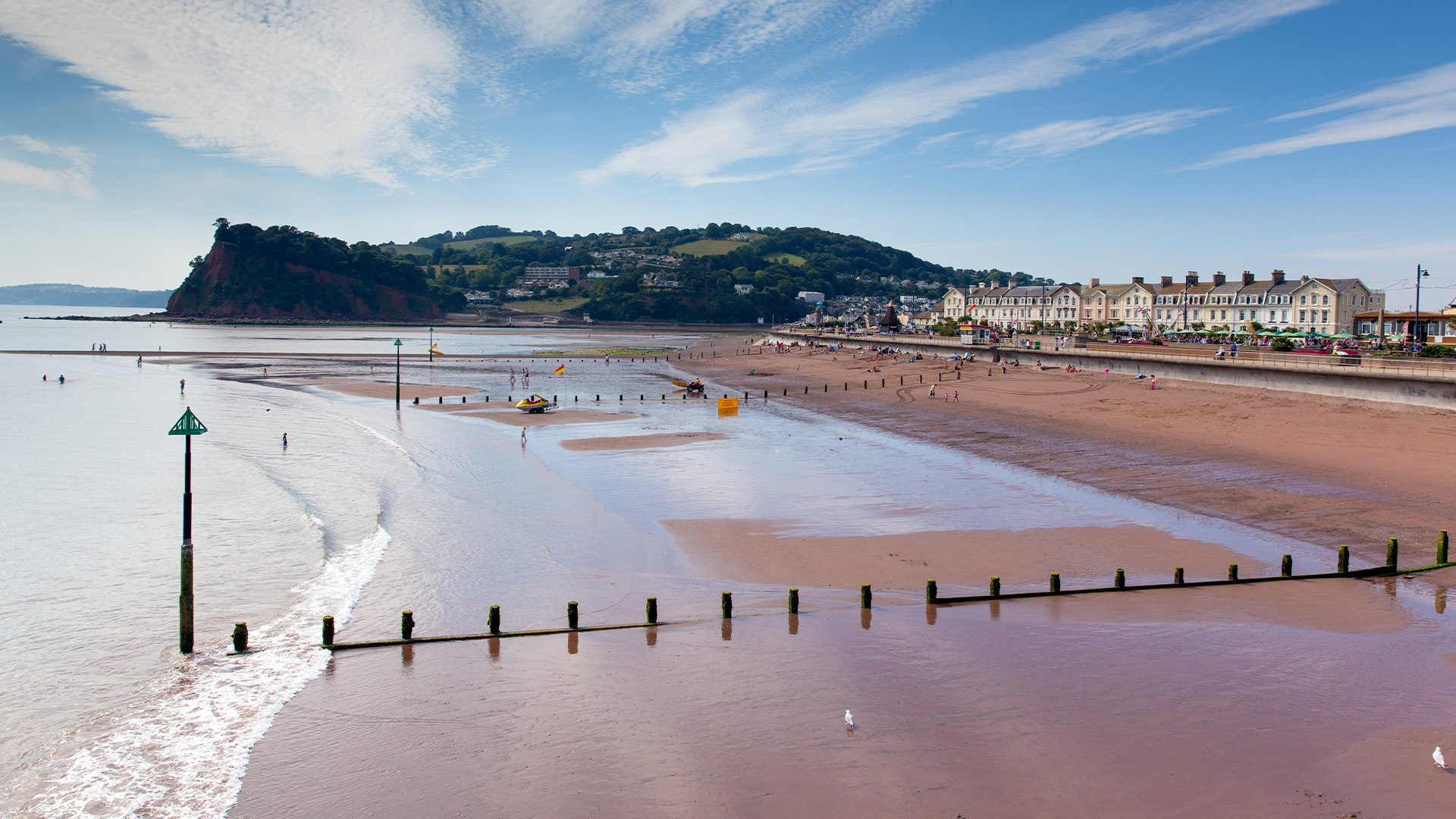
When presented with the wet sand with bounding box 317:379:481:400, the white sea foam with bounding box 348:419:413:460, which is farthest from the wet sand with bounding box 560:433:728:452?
the wet sand with bounding box 317:379:481:400

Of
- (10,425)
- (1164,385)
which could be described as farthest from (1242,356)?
(10,425)

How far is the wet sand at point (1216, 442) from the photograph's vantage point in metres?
21.0

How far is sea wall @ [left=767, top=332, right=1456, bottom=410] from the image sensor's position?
34156 millimetres

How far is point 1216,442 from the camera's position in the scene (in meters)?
32.0

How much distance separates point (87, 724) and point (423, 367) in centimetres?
7316

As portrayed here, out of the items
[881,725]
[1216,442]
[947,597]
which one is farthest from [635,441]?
[881,725]

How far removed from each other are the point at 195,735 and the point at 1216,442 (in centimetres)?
3457

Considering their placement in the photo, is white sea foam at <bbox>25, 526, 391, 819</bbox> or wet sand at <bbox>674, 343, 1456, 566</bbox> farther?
wet sand at <bbox>674, 343, 1456, 566</bbox>

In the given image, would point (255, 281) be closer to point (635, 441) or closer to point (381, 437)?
point (381, 437)

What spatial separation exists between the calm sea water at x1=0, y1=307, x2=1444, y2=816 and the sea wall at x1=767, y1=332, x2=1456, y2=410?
69.3 feet

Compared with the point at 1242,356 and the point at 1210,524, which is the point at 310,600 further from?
the point at 1242,356

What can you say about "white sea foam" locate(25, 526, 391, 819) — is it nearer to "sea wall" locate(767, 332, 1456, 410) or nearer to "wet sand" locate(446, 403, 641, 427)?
"wet sand" locate(446, 403, 641, 427)

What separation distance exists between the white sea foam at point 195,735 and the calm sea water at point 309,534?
4 centimetres

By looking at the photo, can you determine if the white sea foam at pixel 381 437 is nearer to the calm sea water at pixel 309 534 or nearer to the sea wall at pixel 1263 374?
the calm sea water at pixel 309 534
